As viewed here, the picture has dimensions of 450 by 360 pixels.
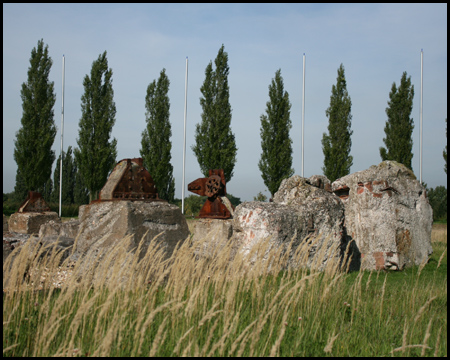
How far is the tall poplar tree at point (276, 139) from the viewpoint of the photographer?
24109 mm

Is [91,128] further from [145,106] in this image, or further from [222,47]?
[222,47]

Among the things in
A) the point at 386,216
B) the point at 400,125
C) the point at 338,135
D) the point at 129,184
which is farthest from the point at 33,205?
the point at 400,125

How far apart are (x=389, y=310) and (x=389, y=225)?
414 cm

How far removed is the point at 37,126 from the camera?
2369cm

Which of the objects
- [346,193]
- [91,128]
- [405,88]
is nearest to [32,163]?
[91,128]

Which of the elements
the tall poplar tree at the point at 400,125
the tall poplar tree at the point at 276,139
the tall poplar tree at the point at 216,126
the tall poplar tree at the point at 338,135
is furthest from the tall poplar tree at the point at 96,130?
the tall poplar tree at the point at 400,125

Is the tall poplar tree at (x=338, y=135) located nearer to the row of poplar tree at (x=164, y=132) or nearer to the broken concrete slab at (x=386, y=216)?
the row of poplar tree at (x=164, y=132)

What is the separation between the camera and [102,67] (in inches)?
962

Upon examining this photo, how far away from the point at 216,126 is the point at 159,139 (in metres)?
3.42

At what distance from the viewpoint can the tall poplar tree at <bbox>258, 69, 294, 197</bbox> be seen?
24.1 m

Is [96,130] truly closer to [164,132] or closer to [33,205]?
[164,132]

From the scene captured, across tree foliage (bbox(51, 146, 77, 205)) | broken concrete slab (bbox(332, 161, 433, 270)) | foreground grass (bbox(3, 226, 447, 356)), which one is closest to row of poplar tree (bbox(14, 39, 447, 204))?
tree foliage (bbox(51, 146, 77, 205))

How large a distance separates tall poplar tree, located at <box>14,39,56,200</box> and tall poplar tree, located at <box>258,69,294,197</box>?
11363 millimetres

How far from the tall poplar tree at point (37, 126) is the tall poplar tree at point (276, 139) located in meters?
11.4
